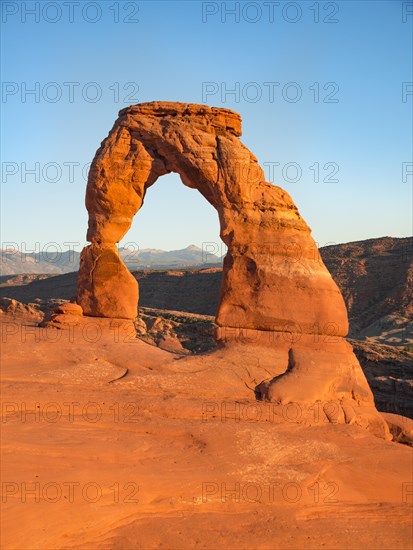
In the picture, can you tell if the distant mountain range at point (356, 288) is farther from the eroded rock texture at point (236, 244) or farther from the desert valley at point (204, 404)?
the desert valley at point (204, 404)

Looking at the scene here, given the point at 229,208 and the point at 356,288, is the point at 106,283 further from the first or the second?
the point at 356,288

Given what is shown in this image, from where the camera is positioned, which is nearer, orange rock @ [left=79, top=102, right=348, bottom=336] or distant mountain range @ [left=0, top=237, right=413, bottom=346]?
orange rock @ [left=79, top=102, right=348, bottom=336]

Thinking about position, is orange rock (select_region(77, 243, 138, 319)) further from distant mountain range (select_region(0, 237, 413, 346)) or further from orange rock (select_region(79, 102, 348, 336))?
distant mountain range (select_region(0, 237, 413, 346))

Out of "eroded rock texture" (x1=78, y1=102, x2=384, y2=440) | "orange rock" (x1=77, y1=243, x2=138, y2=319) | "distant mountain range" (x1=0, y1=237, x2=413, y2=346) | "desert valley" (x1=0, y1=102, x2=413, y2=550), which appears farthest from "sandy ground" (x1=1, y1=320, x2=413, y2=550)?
"distant mountain range" (x1=0, y1=237, x2=413, y2=346)

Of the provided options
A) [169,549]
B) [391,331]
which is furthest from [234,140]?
[391,331]

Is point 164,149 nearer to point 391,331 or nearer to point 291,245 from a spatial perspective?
point 291,245

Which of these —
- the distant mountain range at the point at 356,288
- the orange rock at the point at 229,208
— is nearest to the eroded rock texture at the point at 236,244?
the orange rock at the point at 229,208

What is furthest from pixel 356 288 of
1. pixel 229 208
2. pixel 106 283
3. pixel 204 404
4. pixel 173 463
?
pixel 173 463
